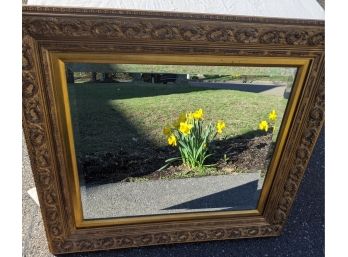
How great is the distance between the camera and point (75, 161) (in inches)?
42.8

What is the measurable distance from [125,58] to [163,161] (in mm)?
468

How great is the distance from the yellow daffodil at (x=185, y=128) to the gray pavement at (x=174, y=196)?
0.22m

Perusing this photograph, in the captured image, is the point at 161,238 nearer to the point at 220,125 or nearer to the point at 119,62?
the point at 220,125

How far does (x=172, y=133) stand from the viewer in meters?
1.19

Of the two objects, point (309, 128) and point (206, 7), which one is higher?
point (206, 7)

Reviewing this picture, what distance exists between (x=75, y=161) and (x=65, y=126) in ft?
0.47

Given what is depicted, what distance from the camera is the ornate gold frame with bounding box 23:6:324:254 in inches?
33.2

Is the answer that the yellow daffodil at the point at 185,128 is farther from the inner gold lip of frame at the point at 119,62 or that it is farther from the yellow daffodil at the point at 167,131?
the inner gold lip of frame at the point at 119,62

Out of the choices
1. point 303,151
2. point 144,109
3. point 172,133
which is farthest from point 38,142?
point 303,151

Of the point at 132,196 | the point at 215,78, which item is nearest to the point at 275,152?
the point at 215,78

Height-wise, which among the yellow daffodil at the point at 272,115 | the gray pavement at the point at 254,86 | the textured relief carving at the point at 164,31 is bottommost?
the yellow daffodil at the point at 272,115

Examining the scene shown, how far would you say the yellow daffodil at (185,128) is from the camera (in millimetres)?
1182

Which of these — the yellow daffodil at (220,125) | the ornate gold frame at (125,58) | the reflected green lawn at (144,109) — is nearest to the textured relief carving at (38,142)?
the ornate gold frame at (125,58)

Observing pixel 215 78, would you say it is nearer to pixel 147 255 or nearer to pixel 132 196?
pixel 132 196
